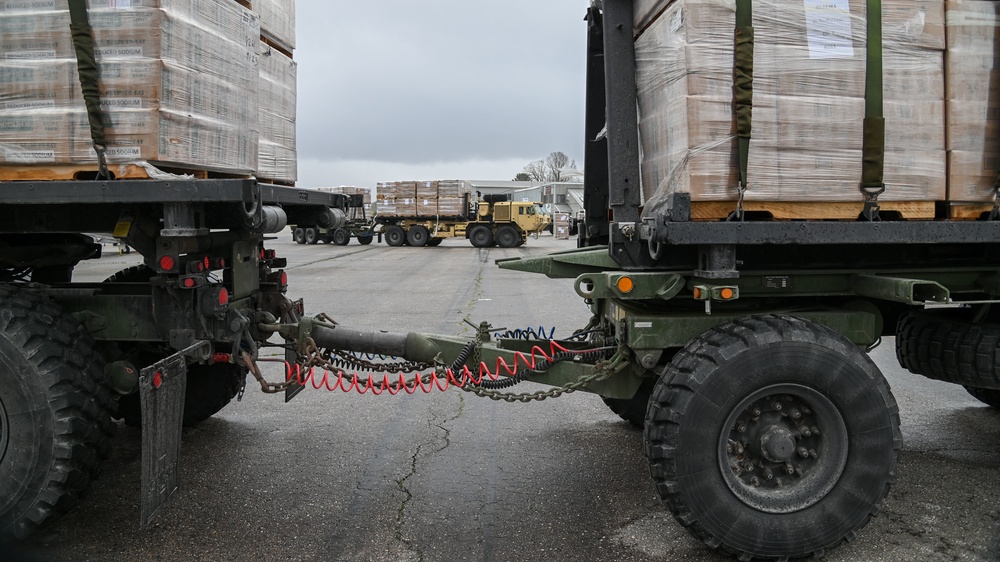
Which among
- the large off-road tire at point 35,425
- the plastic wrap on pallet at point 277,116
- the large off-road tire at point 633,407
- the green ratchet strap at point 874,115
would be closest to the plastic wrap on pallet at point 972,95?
the green ratchet strap at point 874,115

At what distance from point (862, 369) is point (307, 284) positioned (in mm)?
15201

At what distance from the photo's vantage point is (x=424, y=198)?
122 ft

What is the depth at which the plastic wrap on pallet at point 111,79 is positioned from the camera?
10.8 ft

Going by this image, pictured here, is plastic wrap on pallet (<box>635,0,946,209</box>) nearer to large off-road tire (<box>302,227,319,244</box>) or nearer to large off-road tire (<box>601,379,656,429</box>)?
large off-road tire (<box>601,379,656,429</box>)

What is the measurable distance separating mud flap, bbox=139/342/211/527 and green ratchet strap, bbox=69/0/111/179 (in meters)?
1.08

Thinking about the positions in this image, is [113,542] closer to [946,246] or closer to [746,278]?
[746,278]

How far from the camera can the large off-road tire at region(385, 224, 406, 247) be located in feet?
123

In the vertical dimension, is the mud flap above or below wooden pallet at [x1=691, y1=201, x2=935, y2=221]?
below

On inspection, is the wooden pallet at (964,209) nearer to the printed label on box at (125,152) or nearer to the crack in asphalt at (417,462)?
the crack in asphalt at (417,462)

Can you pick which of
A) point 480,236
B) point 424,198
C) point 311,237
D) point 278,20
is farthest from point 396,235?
point 278,20

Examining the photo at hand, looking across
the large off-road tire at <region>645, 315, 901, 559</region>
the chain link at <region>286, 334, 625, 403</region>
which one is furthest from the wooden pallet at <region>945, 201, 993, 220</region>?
the chain link at <region>286, 334, 625, 403</region>

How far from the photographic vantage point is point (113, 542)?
3.69 m

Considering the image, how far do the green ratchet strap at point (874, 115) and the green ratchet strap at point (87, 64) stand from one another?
352 centimetres

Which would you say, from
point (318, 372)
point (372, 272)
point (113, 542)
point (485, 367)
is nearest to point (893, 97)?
point (485, 367)
